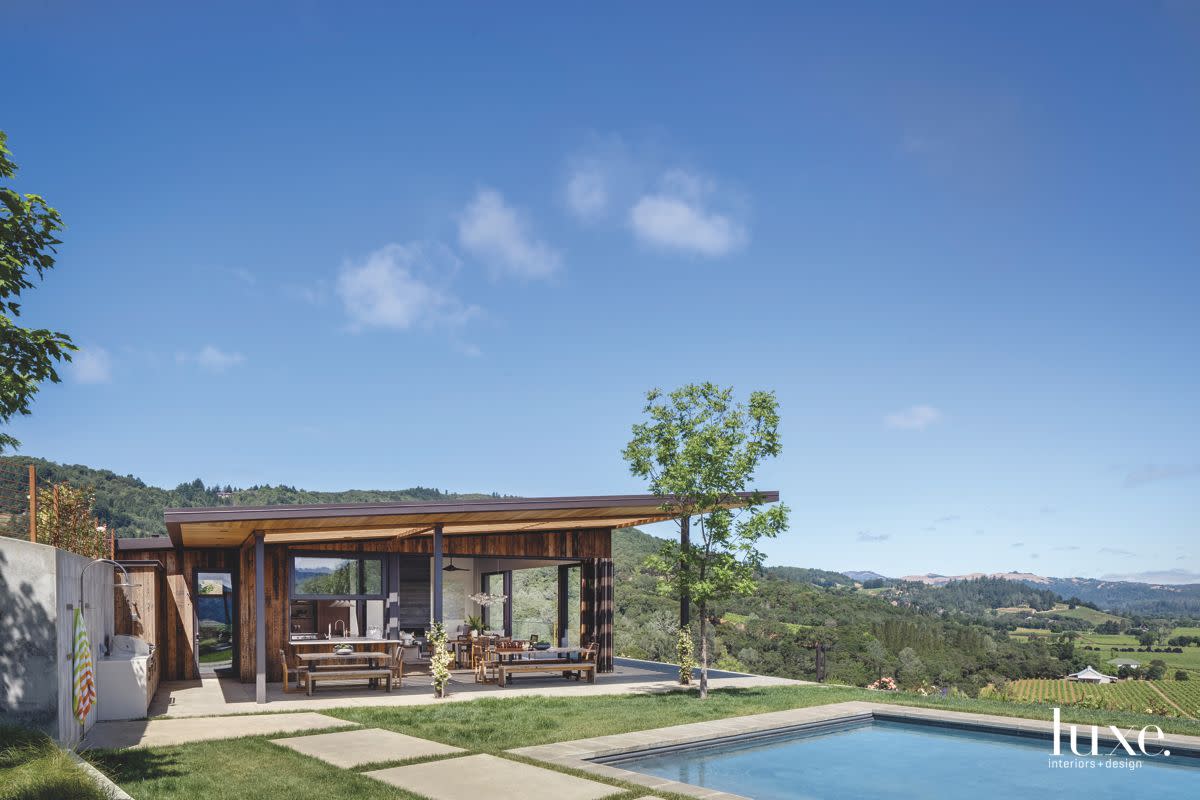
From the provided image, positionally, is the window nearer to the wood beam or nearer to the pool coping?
the wood beam

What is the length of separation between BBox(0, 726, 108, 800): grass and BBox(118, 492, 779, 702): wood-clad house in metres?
5.21

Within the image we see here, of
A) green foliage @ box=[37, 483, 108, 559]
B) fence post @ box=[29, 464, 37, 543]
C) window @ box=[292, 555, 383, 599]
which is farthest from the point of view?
window @ box=[292, 555, 383, 599]

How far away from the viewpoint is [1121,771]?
9789 mm

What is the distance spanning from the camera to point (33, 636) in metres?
7.90

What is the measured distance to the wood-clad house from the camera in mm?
13523

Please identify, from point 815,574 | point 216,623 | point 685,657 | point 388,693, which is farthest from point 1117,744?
point 815,574

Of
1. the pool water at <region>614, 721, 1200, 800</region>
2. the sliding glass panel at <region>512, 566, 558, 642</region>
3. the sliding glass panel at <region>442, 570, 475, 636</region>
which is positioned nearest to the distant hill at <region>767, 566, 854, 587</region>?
the sliding glass panel at <region>512, 566, 558, 642</region>

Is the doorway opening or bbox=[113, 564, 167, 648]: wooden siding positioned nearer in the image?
bbox=[113, 564, 167, 648]: wooden siding

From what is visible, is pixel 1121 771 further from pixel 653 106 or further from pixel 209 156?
pixel 209 156

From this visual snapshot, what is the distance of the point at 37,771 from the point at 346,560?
1107 centimetres

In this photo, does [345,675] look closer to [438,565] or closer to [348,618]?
[438,565]

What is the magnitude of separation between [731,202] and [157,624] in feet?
65.7

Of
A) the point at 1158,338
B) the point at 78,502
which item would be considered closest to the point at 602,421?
the point at 1158,338

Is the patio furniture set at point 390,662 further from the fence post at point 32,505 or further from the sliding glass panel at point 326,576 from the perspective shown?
the fence post at point 32,505
